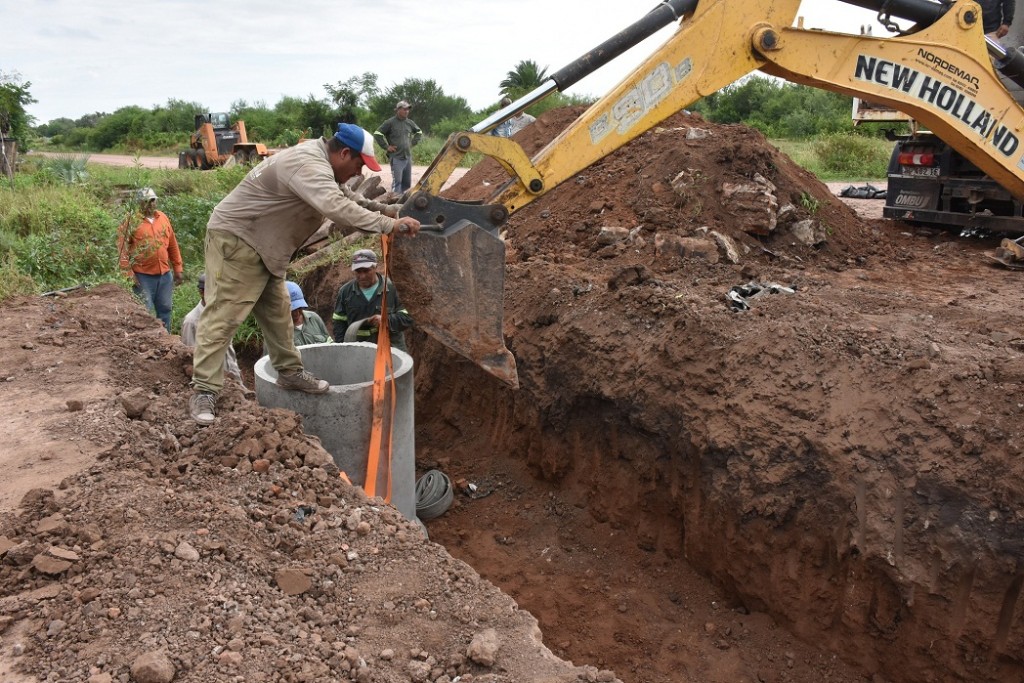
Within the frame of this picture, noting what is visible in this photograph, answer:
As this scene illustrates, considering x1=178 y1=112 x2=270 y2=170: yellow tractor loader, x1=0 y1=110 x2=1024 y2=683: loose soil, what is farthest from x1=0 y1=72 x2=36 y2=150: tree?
x1=0 y1=110 x2=1024 y2=683: loose soil

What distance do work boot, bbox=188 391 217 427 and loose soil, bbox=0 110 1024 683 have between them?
0.08 meters

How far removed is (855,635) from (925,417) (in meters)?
1.33

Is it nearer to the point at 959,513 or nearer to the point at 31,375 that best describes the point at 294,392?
the point at 31,375

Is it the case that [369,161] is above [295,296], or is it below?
above

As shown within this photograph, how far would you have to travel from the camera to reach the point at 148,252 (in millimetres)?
8516

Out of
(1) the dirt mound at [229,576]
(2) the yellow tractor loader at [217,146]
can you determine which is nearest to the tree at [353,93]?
(2) the yellow tractor loader at [217,146]

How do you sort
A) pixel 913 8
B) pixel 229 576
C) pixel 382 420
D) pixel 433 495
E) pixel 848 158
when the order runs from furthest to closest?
pixel 848 158
pixel 433 495
pixel 913 8
pixel 382 420
pixel 229 576

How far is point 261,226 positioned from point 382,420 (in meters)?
1.49

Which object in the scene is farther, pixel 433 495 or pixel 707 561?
pixel 433 495

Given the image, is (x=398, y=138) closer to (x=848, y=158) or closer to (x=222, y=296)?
(x=222, y=296)

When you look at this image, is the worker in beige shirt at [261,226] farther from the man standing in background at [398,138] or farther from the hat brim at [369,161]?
the man standing in background at [398,138]

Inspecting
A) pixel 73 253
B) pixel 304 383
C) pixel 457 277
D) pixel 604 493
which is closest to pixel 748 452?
pixel 604 493

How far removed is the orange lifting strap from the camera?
198 inches

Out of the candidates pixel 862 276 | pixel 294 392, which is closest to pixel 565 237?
pixel 862 276
